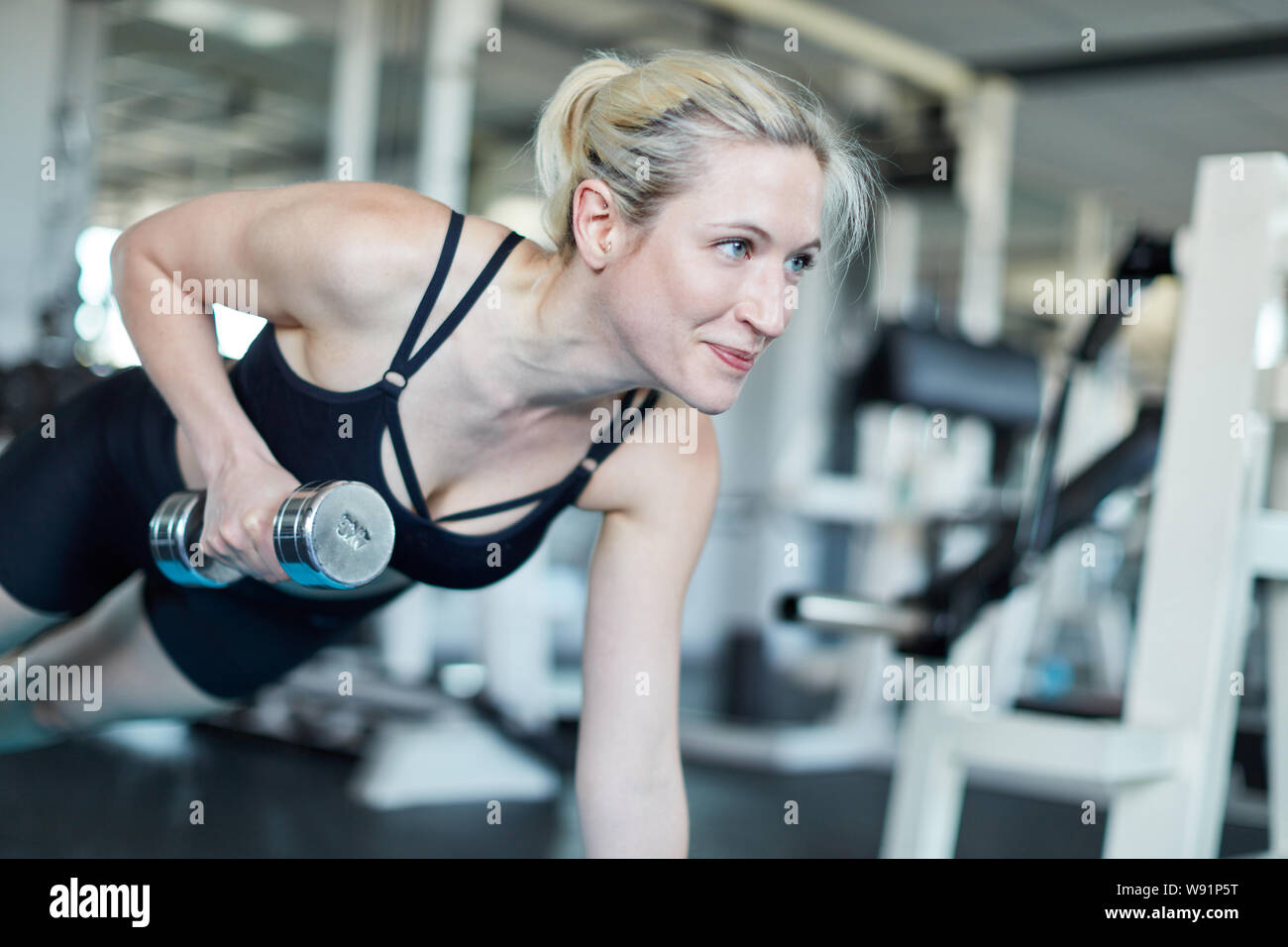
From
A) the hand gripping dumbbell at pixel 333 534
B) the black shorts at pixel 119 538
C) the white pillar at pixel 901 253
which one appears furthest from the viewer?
the white pillar at pixel 901 253

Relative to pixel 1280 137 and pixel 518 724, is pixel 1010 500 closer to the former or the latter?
pixel 518 724

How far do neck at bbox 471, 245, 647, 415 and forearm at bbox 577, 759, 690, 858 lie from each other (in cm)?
37

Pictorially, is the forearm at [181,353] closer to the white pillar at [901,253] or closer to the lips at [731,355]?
the lips at [731,355]

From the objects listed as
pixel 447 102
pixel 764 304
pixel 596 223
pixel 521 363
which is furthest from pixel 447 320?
pixel 447 102

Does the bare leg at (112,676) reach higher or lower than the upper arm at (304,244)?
lower

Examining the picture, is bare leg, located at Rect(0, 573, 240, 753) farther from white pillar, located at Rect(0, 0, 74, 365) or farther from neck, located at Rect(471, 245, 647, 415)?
white pillar, located at Rect(0, 0, 74, 365)

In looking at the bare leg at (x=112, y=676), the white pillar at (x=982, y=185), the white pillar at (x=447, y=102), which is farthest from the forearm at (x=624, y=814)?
the white pillar at (x=982, y=185)

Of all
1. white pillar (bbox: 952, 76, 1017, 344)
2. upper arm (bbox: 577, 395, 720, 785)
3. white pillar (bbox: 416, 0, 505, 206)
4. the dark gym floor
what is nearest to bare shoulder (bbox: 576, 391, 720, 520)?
upper arm (bbox: 577, 395, 720, 785)

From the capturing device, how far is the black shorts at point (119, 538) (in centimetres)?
136

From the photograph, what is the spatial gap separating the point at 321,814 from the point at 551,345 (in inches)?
76.9

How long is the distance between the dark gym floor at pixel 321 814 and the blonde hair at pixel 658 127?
5.65ft

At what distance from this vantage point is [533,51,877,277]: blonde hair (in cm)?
99

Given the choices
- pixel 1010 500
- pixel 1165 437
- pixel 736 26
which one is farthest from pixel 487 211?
pixel 1165 437

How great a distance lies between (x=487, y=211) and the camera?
5523 millimetres
